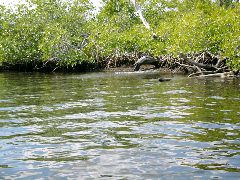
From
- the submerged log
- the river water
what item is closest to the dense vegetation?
the submerged log

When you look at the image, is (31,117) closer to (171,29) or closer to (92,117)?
(92,117)

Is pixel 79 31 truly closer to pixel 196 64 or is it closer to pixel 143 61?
pixel 143 61

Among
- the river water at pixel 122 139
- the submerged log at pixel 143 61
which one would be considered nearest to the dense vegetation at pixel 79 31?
the submerged log at pixel 143 61

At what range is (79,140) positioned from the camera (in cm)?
627

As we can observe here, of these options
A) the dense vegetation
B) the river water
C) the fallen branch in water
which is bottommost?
the river water

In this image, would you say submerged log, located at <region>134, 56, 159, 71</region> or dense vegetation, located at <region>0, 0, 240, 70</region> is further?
dense vegetation, located at <region>0, 0, 240, 70</region>

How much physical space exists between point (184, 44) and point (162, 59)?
6205 millimetres

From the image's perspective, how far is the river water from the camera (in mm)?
4723

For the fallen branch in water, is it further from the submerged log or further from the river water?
the river water

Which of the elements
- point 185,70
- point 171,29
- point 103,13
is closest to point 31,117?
point 171,29

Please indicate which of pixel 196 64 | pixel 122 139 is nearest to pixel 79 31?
pixel 196 64

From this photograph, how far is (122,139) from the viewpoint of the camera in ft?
20.6

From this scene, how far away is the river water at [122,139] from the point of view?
472 cm

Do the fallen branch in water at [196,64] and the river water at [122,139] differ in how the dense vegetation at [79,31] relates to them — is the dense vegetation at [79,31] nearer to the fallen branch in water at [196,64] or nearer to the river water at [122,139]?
the fallen branch in water at [196,64]
